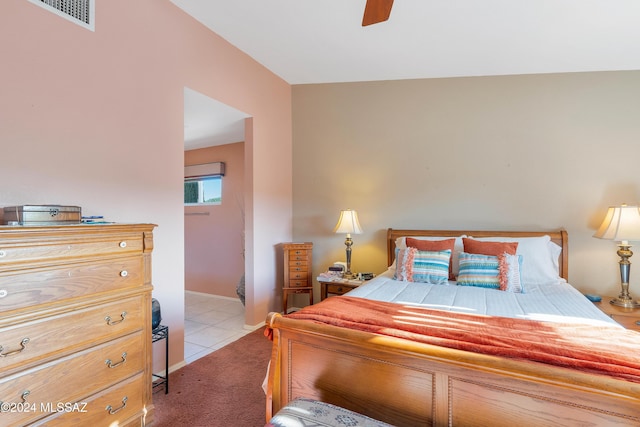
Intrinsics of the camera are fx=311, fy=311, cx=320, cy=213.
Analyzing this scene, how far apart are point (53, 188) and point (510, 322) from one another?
2619mm

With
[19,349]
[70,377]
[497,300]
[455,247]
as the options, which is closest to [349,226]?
[455,247]

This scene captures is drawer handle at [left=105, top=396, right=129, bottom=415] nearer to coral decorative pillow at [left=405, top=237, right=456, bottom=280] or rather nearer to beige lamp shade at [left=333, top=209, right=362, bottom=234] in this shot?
beige lamp shade at [left=333, top=209, right=362, bottom=234]

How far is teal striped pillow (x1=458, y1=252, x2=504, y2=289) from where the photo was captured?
2.50 m

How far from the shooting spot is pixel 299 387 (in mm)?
1569

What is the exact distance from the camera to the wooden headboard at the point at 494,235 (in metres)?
2.88

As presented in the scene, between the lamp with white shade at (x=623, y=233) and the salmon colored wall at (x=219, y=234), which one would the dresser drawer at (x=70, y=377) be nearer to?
the salmon colored wall at (x=219, y=234)

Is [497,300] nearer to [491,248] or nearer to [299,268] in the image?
[491,248]

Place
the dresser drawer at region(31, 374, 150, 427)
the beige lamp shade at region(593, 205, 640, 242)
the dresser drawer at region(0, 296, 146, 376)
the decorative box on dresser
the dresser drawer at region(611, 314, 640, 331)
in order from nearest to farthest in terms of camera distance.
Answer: the dresser drawer at region(0, 296, 146, 376) < the dresser drawer at region(31, 374, 150, 427) < the dresser drawer at region(611, 314, 640, 331) < the beige lamp shade at region(593, 205, 640, 242) < the decorative box on dresser

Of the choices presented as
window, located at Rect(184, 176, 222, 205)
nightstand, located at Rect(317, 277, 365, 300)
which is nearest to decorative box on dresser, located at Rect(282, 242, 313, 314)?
nightstand, located at Rect(317, 277, 365, 300)

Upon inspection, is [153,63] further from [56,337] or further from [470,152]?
[470,152]

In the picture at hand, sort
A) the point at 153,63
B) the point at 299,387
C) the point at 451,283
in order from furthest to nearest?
the point at 451,283, the point at 153,63, the point at 299,387

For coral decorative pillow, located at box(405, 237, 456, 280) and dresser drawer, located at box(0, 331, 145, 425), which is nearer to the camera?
dresser drawer, located at box(0, 331, 145, 425)

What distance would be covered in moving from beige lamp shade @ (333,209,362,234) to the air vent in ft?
8.44

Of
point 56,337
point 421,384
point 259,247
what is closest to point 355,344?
point 421,384
